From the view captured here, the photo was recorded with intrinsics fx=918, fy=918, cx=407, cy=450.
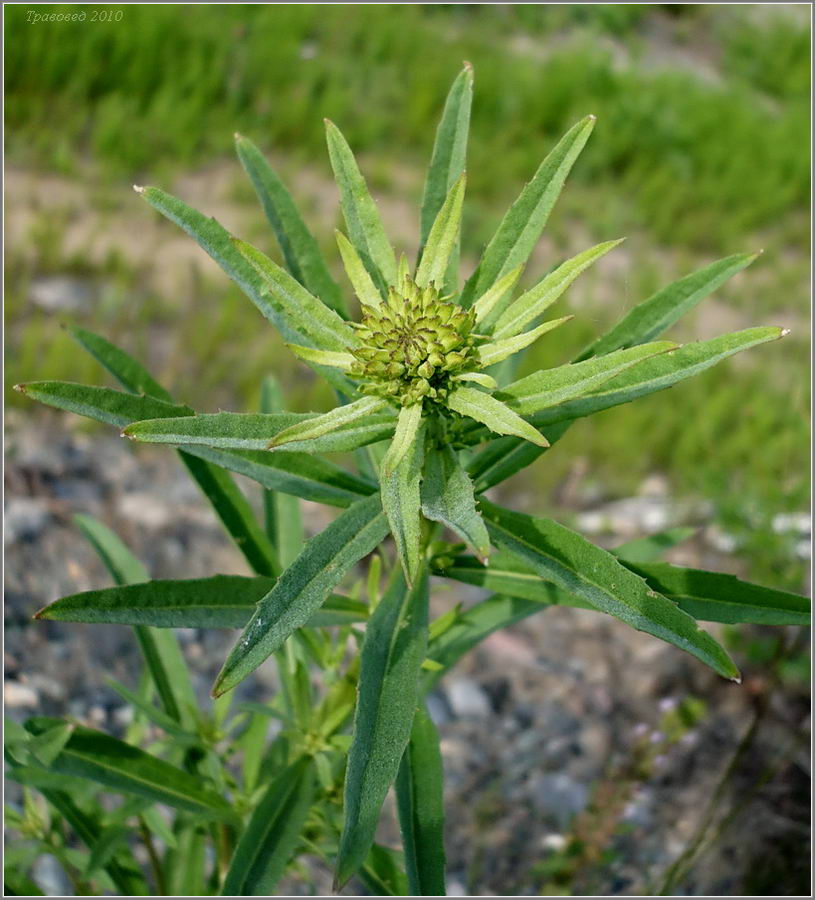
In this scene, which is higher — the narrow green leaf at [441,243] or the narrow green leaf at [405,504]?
the narrow green leaf at [441,243]

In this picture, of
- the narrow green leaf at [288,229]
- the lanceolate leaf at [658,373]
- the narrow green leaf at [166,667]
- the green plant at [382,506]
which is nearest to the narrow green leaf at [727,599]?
the green plant at [382,506]

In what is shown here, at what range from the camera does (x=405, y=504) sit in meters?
1.01

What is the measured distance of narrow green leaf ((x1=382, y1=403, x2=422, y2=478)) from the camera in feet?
3.23

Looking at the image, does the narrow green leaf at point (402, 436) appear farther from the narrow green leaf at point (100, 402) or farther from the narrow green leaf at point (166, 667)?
the narrow green leaf at point (166, 667)

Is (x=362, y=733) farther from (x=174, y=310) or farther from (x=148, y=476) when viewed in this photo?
(x=174, y=310)

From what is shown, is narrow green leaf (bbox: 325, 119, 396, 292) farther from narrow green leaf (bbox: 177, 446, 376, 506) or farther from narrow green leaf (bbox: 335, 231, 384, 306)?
narrow green leaf (bbox: 177, 446, 376, 506)

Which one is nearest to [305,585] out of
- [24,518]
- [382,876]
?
[382,876]

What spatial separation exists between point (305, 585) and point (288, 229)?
54cm

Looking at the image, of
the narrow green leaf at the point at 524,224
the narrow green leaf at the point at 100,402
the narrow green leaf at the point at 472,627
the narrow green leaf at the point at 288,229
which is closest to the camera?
the narrow green leaf at the point at 100,402

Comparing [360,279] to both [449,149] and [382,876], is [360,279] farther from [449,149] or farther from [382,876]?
[382,876]

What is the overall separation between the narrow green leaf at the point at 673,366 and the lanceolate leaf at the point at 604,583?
0.57 ft


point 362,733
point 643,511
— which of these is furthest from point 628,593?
point 643,511

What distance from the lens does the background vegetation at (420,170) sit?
343 cm

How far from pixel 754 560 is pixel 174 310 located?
7.45 feet
